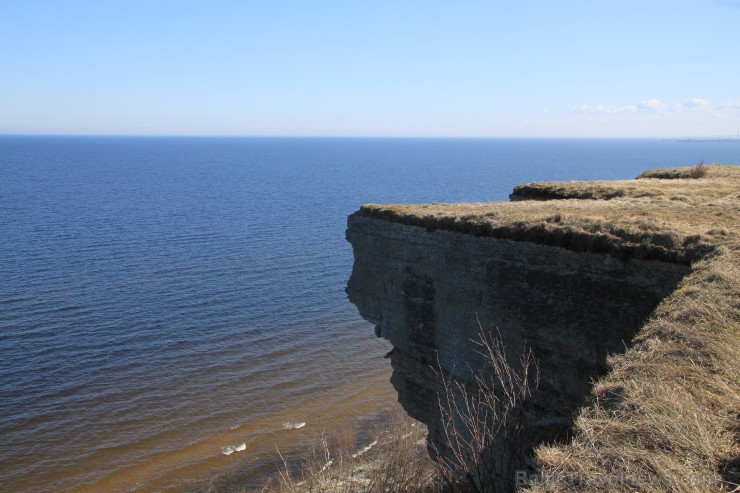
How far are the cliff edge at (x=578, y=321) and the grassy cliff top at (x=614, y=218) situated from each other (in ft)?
0.17

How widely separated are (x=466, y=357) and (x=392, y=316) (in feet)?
10.4

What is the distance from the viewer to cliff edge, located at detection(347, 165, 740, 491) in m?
6.39

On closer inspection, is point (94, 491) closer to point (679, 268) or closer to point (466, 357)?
point (466, 357)

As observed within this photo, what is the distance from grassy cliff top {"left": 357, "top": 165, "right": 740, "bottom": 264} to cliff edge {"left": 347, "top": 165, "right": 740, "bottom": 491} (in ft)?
0.17

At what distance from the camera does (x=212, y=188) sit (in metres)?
91.5

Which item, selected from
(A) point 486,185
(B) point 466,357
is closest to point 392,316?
(B) point 466,357

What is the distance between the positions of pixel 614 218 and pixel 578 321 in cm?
309

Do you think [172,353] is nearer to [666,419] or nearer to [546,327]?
[546,327]

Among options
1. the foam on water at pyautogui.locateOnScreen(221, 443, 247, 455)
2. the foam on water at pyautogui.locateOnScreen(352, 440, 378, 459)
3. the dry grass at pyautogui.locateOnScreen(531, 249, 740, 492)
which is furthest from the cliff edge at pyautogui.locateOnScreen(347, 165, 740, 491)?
the foam on water at pyautogui.locateOnScreen(221, 443, 247, 455)

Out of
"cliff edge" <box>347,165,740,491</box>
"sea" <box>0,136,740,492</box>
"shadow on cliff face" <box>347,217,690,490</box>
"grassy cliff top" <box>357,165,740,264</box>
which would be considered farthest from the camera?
"sea" <box>0,136,740,492</box>

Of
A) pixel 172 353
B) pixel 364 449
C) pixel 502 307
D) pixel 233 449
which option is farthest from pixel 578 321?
pixel 172 353

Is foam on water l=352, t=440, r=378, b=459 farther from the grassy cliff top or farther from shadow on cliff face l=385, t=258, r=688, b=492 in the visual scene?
the grassy cliff top

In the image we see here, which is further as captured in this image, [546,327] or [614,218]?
[614,218]

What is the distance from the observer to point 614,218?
596 inches
